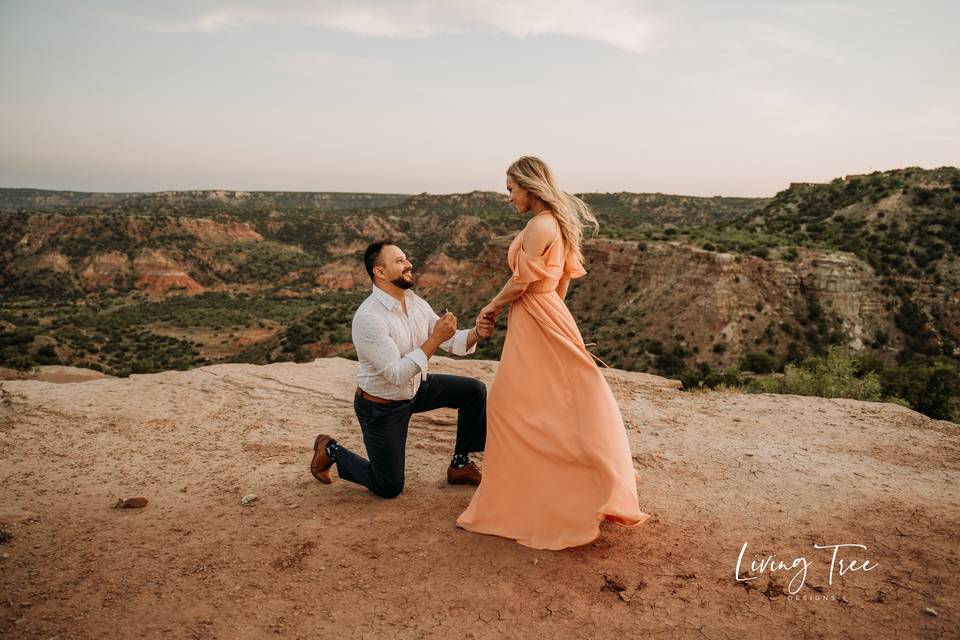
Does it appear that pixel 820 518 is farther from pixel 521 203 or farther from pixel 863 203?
pixel 863 203

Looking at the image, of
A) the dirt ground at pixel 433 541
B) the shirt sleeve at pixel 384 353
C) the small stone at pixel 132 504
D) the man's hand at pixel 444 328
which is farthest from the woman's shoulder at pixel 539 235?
the small stone at pixel 132 504

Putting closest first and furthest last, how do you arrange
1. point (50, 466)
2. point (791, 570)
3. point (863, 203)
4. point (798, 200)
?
point (791, 570), point (50, 466), point (863, 203), point (798, 200)

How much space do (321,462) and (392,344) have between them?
4.27 ft

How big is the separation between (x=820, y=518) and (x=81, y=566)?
188 inches

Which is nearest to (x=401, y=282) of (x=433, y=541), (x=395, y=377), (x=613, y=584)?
(x=395, y=377)

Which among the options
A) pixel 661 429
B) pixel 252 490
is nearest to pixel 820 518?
pixel 661 429

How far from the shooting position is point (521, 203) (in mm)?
3555

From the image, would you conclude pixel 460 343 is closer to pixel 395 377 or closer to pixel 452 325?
pixel 452 325

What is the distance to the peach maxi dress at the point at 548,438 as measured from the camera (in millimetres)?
3301

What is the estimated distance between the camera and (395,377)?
3.64 m

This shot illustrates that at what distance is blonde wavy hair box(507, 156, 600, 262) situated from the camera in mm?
3441

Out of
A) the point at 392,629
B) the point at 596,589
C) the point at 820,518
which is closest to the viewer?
Result: the point at 392,629

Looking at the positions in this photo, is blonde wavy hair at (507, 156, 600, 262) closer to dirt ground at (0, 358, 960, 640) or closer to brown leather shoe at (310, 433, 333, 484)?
dirt ground at (0, 358, 960, 640)

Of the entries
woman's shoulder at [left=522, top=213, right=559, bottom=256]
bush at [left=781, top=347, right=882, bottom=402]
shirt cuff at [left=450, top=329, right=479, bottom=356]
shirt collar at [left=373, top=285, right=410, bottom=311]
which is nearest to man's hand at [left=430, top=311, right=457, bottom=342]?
shirt cuff at [left=450, top=329, right=479, bottom=356]
